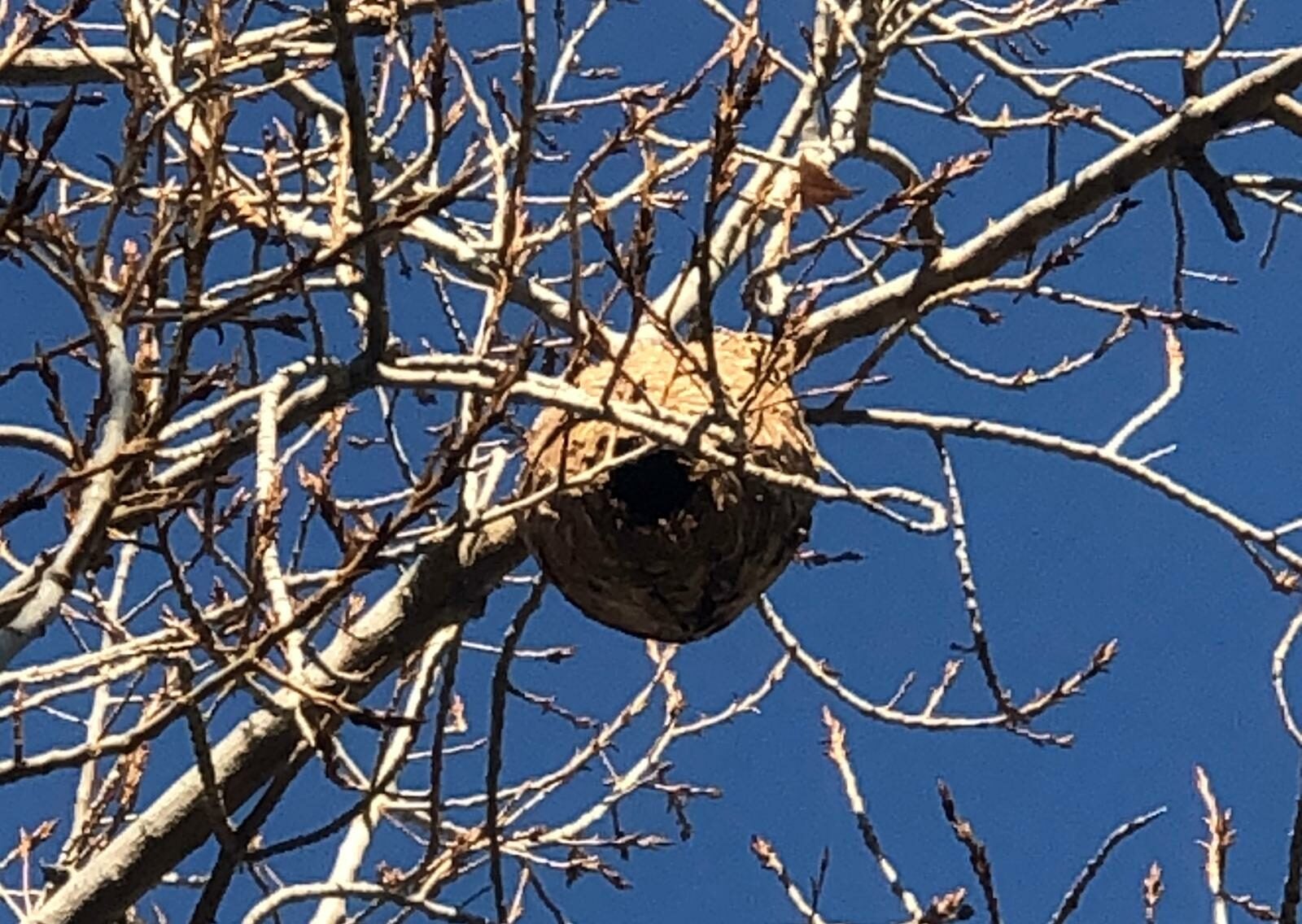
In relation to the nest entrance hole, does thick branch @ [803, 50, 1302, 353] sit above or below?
above

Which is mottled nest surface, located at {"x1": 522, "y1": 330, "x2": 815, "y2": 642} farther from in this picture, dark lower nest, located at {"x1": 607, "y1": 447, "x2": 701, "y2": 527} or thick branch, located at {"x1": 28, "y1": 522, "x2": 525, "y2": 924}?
thick branch, located at {"x1": 28, "y1": 522, "x2": 525, "y2": 924}

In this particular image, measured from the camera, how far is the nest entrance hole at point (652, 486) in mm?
2434

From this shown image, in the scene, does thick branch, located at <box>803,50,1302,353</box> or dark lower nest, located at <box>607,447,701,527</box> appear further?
thick branch, located at <box>803,50,1302,353</box>

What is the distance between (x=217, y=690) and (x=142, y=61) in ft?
3.39

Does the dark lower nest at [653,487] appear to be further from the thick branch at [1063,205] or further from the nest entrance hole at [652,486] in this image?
the thick branch at [1063,205]

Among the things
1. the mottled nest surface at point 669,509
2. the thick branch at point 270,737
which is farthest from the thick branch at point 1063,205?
the thick branch at point 270,737

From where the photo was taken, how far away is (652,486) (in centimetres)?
245

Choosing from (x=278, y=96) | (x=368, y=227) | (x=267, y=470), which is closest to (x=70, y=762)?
(x=267, y=470)

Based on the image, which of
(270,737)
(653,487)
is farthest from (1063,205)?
(270,737)

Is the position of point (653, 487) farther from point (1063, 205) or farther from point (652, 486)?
point (1063, 205)

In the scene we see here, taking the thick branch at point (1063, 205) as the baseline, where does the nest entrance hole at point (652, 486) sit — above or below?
below

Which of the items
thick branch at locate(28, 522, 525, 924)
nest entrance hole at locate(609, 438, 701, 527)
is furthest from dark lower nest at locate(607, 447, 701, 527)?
thick branch at locate(28, 522, 525, 924)

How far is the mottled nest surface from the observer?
242 centimetres

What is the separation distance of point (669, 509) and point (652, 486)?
4cm
